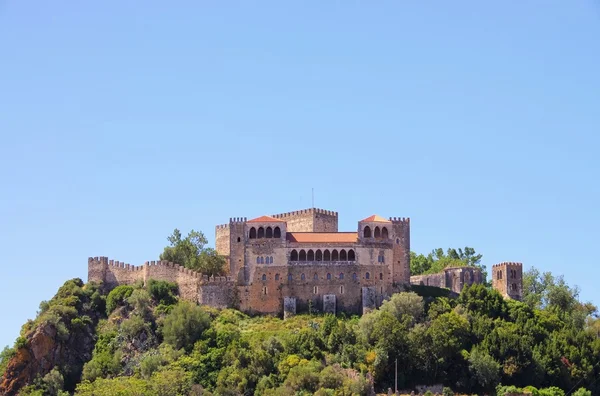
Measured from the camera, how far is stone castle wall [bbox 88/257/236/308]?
109 meters

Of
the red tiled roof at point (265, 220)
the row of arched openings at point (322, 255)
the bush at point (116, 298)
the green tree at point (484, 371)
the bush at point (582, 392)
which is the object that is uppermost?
the red tiled roof at point (265, 220)

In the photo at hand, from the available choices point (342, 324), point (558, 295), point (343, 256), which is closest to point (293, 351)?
point (342, 324)

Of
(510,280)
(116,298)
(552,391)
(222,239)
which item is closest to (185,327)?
(116,298)

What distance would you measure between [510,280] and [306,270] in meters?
19.4

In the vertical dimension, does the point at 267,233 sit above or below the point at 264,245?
above

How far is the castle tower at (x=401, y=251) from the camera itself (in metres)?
109

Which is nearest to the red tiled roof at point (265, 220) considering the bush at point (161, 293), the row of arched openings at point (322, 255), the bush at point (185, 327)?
the row of arched openings at point (322, 255)

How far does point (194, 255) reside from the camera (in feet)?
375

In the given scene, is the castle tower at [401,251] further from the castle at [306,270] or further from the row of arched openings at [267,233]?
the row of arched openings at [267,233]

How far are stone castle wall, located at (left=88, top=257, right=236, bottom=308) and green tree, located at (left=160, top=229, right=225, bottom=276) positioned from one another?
1.74 meters

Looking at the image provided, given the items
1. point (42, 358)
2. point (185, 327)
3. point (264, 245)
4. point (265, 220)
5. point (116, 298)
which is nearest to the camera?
point (185, 327)

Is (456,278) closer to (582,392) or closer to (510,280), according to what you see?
(510,280)

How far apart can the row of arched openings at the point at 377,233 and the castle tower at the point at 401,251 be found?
760mm

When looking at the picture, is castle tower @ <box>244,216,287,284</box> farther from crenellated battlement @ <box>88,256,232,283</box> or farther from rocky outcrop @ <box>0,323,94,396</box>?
rocky outcrop @ <box>0,323,94,396</box>
